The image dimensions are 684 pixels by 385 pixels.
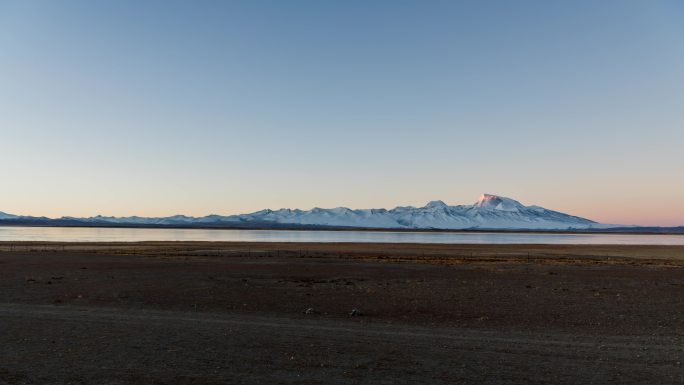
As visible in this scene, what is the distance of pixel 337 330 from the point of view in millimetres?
16641

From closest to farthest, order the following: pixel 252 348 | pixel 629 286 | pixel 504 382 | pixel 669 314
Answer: pixel 504 382
pixel 252 348
pixel 669 314
pixel 629 286

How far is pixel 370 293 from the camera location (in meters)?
26.9

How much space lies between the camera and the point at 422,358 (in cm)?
1276

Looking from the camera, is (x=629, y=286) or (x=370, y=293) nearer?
(x=370, y=293)

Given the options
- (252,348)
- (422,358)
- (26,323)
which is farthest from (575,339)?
Answer: (26,323)

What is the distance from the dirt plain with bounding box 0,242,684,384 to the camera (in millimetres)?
11391

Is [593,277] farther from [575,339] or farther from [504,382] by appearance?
[504,382]

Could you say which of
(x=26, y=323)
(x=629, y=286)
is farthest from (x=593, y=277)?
(x=26, y=323)

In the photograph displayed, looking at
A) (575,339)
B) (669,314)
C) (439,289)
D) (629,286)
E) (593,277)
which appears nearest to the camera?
(575,339)

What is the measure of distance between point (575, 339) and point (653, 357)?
8.54 ft

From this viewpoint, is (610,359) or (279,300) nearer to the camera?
(610,359)

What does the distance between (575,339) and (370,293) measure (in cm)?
1261

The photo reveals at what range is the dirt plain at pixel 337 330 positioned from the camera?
11391 millimetres

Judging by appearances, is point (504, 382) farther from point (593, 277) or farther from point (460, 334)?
point (593, 277)
